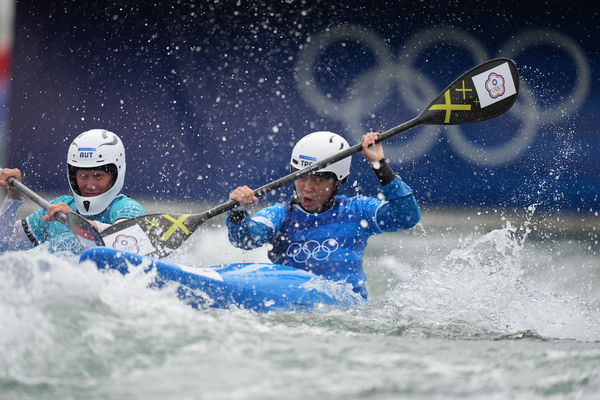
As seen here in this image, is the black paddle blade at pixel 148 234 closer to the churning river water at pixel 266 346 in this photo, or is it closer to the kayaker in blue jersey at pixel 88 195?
the kayaker in blue jersey at pixel 88 195

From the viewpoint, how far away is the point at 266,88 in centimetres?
1055

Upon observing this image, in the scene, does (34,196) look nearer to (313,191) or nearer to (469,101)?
(313,191)

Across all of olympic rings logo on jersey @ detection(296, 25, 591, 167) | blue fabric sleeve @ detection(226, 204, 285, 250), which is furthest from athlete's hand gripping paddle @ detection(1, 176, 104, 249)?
olympic rings logo on jersey @ detection(296, 25, 591, 167)

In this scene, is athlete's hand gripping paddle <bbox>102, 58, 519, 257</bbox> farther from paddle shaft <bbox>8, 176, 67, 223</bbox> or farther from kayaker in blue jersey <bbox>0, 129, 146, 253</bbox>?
paddle shaft <bbox>8, 176, 67, 223</bbox>

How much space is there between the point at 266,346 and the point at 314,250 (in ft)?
5.02

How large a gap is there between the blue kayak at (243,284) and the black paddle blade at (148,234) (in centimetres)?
54

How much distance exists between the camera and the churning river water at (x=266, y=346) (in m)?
3.23

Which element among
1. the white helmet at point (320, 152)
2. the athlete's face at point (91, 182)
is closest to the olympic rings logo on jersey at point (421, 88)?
the white helmet at point (320, 152)

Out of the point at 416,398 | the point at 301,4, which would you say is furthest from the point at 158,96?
the point at 416,398

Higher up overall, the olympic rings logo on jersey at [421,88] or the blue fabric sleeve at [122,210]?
the olympic rings logo on jersey at [421,88]

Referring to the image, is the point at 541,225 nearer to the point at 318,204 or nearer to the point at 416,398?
the point at 318,204

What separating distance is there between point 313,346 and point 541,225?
6.88 meters

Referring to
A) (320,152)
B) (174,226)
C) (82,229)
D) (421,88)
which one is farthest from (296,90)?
(82,229)

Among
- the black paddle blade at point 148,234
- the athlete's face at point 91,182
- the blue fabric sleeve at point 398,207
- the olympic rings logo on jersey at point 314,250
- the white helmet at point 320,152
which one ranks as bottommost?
the olympic rings logo on jersey at point 314,250
